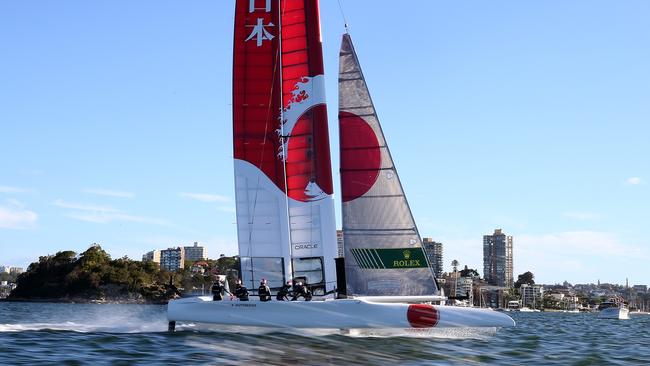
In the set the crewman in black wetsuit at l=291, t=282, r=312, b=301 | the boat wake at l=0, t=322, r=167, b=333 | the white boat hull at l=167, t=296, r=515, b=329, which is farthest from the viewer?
the crewman in black wetsuit at l=291, t=282, r=312, b=301

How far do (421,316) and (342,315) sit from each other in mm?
1950

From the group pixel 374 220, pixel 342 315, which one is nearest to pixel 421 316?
pixel 342 315

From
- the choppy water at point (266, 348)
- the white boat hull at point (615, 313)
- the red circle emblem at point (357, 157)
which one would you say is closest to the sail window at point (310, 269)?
the red circle emblem at point (357, 157)

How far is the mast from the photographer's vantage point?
77.2 ft

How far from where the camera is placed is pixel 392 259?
872 inches

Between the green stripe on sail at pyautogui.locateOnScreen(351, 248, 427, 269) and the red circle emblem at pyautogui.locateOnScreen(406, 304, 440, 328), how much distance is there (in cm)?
208

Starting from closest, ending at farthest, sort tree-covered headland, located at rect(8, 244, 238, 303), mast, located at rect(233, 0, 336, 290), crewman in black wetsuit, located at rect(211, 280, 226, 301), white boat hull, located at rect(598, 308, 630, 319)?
crewman in black wetsuit, located at rect(211, 280, 226, 301)
mast, located at rect(233, 0, 336, 290)
white boat hull, located at rect(598, 308, 630, 319)
tree-covered headland, located at rect(8, 244, 238, 303)

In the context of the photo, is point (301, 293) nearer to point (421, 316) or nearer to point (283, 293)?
point (283, 293)

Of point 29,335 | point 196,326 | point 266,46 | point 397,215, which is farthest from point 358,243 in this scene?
point 29,335

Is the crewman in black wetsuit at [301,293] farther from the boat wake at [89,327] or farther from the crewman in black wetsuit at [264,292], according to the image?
the boat wake at [89,327]

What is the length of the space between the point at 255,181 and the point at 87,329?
6.46m

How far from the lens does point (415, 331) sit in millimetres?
20453

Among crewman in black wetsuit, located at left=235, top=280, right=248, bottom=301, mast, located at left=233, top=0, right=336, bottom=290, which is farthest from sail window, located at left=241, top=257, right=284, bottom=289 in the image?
crewman in black wetsuit, located at left=235, top=280, right=248, bottom=301

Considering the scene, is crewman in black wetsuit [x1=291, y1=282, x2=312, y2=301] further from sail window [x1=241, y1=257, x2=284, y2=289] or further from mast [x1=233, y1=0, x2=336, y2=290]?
sail window [x1=241, y1=257, x2=284, y2=289]
